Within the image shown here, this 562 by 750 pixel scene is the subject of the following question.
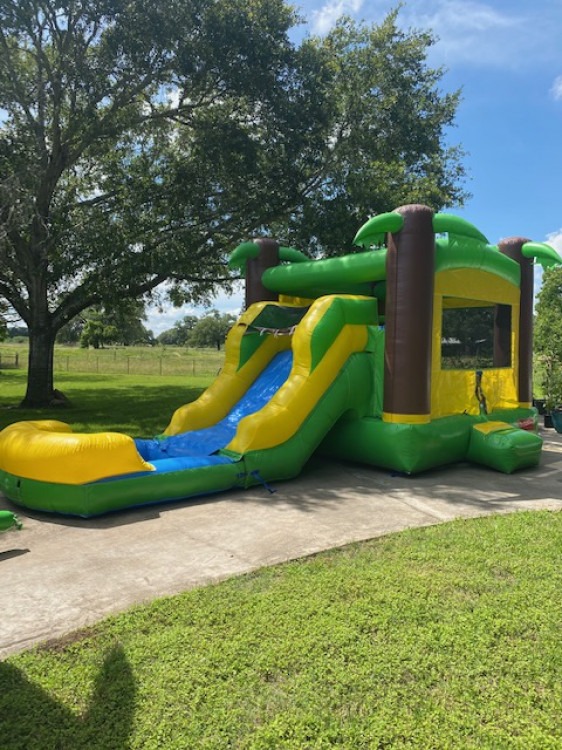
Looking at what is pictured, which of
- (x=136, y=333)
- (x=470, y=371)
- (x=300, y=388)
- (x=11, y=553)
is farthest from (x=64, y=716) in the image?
(x=136, y=333)

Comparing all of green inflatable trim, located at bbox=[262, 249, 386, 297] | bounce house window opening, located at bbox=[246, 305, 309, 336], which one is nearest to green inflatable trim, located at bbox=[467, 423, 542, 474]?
green inflatable trim, located at bbox=[262, 249, 386, 297]

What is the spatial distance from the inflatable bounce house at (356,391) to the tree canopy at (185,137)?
15.0 ft

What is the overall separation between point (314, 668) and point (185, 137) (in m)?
12.9

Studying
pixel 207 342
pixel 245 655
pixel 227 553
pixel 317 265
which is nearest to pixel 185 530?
pixel 227 553

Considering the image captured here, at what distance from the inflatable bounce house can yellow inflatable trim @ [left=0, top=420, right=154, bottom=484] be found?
0.04 feet

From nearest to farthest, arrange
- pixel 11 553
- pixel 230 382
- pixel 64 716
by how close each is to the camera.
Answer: pixel 64 716
pixel 11 553
pixel 230 382

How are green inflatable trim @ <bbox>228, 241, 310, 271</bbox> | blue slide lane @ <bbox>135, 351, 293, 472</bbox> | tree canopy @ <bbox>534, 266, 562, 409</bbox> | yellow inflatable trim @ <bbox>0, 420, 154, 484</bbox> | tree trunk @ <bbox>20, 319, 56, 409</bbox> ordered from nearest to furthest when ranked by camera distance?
yellow inflatable trim @ <bbox>0, 420, 154, 484</bbox> < blue slide lane @ <bbox>135, 351, 293, 472</bbox> < green inflatable trim @ <bbox>228, 241, 310, 271</bbox> < tree canopy @ <bbox>534, 266, 562, 409</bbox> < tree trunk @ <bbox>20, 319, 56, 409</bbox>

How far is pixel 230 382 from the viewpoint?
751 centimetres

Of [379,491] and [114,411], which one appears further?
[114,411]

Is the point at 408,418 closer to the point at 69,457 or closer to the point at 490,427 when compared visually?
the point at 490,427

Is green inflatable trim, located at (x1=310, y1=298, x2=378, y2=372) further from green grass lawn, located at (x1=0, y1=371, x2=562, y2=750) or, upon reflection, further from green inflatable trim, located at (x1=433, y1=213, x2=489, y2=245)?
green grass lawn, located at (x1=0, y1=371, x2=562, y2=750)

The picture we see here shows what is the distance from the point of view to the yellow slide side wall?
22.0 ft

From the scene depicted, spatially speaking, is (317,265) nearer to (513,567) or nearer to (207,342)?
(513,567)

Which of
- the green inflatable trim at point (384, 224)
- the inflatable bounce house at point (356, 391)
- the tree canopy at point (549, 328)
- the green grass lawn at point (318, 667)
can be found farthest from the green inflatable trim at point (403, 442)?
the tree canopy at point (549, 328)
